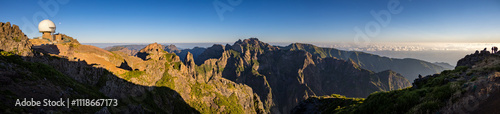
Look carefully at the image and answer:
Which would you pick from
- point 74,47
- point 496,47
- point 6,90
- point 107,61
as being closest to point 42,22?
point 74,47

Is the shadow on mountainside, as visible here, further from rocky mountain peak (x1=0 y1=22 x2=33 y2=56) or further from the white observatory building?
the white observatory building

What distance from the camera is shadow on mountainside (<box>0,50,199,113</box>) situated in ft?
78.3

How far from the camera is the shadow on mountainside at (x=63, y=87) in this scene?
2385 cm

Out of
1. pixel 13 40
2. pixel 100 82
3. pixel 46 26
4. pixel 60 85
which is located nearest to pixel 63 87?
pixel 60 85

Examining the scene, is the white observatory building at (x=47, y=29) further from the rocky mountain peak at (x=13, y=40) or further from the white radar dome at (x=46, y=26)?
the rocky mountain peak at (x=13, y=40)

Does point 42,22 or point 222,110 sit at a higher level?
point 42,22

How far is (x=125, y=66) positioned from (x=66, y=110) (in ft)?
350

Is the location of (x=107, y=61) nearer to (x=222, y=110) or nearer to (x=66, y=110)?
(x=66, y=110)

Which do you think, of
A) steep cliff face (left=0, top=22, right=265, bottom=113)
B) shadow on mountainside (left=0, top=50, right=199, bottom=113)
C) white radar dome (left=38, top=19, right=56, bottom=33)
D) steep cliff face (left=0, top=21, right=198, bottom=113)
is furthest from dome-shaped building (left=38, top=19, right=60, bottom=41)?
shadow on mountainside (left=0, top=50, right=199, bottom=113)

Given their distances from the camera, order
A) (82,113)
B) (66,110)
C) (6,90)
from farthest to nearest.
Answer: (82,113) → (66,110) → (6,90)

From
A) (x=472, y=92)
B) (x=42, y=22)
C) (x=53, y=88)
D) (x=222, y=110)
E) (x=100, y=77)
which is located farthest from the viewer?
(x=222, y=110)

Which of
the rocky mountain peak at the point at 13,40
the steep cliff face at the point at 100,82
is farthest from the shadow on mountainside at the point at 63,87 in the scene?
the rocky mountain peak at the point at 13,40

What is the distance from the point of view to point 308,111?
62000 millimetres

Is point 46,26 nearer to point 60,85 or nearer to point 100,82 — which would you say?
point 100,82
